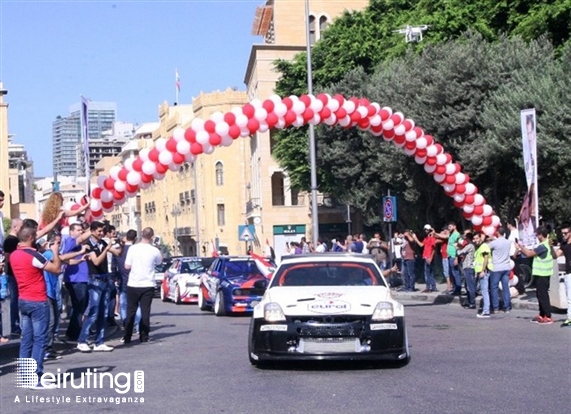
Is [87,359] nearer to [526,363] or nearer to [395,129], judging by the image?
[526,363]

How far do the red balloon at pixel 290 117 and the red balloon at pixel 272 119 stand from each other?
0.84 feet

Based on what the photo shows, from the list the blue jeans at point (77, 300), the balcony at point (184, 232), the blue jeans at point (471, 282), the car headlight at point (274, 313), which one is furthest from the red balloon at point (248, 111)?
the balcony at point (184, 232)

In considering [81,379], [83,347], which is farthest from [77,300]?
[81,379]

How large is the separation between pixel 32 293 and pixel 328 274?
416cm

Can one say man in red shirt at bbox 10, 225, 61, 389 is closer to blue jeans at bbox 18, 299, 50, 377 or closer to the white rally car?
blue jeans at bbox 18, 299, 50, 377

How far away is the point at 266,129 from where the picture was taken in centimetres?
2270

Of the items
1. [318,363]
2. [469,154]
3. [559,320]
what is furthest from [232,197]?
[318,363]

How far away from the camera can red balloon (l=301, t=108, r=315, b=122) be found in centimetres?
2320

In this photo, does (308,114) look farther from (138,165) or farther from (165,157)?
(138,165)

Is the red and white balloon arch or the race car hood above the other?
the red and white balloon arch

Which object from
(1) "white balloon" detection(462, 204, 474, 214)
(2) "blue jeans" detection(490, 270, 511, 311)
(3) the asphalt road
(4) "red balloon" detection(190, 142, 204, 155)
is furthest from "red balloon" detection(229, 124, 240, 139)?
(1) "white balloon" detection(462, 204, 474, 214)

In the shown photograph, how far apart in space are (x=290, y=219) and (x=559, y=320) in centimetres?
5188

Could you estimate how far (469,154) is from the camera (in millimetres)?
33469

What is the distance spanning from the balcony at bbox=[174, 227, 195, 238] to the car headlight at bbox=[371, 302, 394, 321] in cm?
7818
